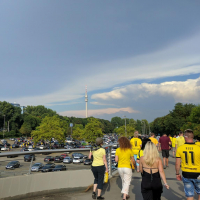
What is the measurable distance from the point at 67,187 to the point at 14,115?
111170mm

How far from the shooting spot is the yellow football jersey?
4.32 metres

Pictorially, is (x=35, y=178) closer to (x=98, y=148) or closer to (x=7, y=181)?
(x=7, y=181)

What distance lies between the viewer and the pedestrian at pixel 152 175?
12.7 feet

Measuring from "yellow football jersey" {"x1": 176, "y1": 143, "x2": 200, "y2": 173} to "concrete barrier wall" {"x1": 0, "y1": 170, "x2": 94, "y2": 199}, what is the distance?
125 inches

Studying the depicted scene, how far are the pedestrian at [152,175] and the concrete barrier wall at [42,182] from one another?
3.02 meters

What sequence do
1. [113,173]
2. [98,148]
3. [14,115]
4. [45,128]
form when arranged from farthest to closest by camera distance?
[14,115] < [45,128] < [113,173] < [98,148]

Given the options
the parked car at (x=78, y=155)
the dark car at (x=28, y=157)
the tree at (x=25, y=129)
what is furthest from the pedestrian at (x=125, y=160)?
the tree at (x=25, y=129)

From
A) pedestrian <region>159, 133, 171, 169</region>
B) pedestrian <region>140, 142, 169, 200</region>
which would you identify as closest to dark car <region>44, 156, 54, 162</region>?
pedestrian <region>140, 142, 169, 200</region>

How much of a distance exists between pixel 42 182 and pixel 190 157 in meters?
3.89

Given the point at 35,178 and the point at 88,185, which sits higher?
the point at 35,178

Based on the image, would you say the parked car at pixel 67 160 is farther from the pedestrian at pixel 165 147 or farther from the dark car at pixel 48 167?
the pedestrian at pixel 165 147

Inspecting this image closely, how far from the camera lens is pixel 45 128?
55.7m

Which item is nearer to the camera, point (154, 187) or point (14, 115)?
point (154, 187)

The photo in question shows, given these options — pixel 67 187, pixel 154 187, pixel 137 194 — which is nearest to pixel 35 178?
pixel 67 187
